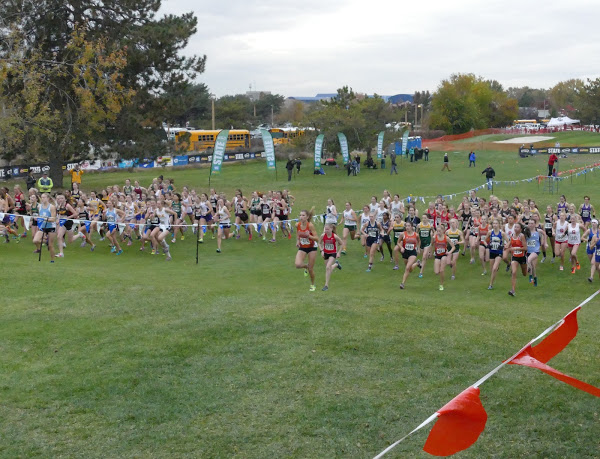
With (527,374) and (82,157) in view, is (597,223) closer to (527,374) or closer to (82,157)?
(527,374)

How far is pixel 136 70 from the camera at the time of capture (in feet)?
120

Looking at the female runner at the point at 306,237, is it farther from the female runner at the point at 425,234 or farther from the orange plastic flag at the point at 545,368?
the orange plastic flag at the point at 545,368

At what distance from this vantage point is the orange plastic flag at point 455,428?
16.5ft

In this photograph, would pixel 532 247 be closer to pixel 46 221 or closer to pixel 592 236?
pixel 592 236

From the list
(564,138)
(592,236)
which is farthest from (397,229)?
(564,138)

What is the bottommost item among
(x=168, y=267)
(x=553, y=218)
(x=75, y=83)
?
(x=168, y=267)

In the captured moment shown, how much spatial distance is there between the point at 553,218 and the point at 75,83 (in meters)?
25.0

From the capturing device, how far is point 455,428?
16.7 ft

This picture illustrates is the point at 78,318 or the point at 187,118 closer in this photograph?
the point at 78,318

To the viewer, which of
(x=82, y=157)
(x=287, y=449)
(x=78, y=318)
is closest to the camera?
(x=287, y=449)

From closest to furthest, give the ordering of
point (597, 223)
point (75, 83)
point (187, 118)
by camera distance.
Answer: point (597, 223)
point (75, 83)
point (187, 118)

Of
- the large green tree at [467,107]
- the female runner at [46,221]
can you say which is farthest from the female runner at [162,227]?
the large green tree at [467,107]

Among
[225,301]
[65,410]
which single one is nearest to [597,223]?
[225,301]

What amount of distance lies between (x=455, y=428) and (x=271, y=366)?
4.95m
